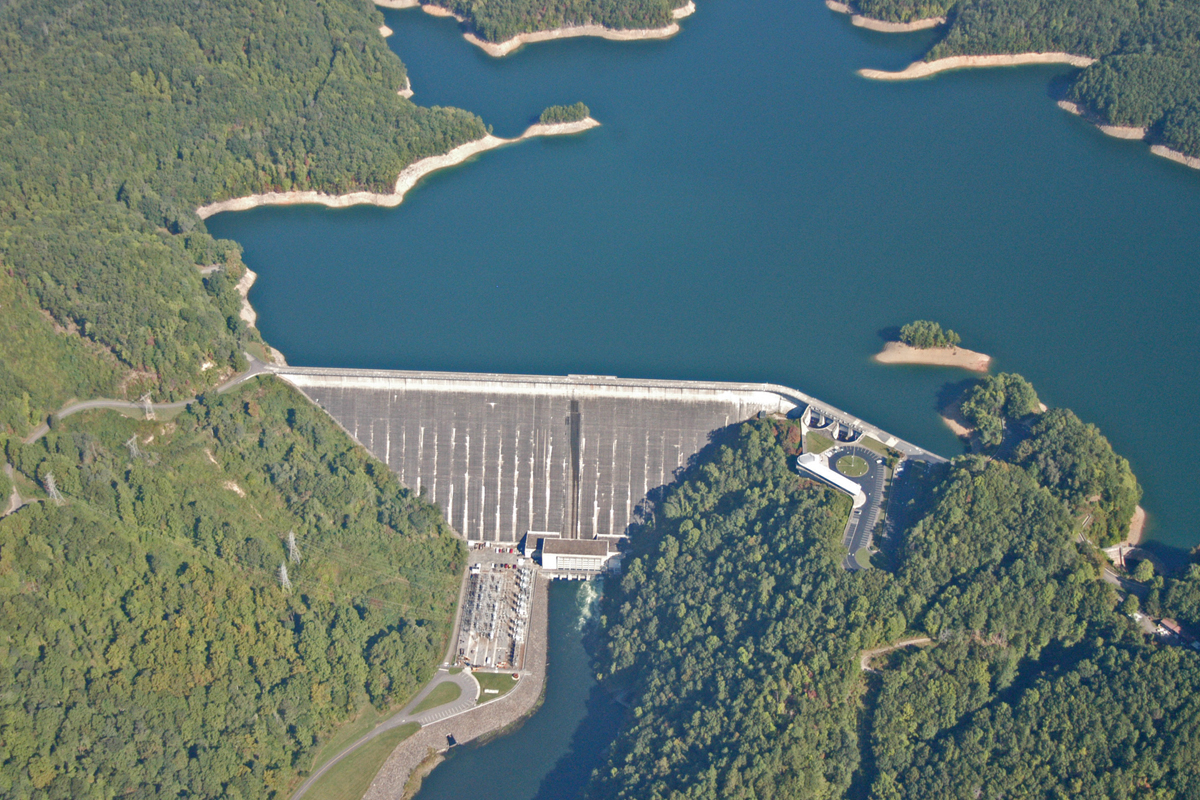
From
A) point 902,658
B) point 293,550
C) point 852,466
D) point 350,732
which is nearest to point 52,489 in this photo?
point 293,550

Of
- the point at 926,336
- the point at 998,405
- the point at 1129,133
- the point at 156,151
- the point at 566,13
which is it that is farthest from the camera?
the point at 566,13

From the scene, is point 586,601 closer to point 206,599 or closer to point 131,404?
point 206,599

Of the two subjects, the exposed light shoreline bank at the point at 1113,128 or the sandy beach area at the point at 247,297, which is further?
the exposed light shoreline bank at the point at 1113,128

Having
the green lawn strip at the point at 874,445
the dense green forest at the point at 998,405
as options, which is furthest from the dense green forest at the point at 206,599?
the dense green forest at the point at 998,405

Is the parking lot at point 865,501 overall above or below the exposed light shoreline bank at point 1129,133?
below

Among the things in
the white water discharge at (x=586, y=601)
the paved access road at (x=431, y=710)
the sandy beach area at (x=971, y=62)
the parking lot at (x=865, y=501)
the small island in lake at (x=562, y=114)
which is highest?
the sandy beach area at (x=971, y=62)

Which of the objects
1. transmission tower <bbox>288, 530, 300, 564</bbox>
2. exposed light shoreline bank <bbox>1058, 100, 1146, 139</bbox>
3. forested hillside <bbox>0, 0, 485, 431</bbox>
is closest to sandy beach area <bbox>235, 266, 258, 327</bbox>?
forested hillside <bbox>0, 0, 485, 431</bbox>

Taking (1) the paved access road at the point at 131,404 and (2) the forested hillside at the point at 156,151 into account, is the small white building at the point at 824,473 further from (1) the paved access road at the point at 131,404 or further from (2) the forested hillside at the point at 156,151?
(2) the forested hillside at the point at 156,151
